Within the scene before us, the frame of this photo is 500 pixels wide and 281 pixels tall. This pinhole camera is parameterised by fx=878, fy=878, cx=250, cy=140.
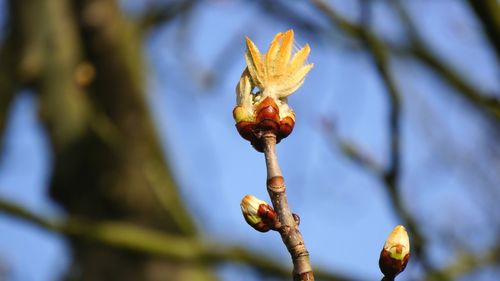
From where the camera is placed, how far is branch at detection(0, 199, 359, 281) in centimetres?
283

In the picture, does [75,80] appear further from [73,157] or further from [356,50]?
[356,50]

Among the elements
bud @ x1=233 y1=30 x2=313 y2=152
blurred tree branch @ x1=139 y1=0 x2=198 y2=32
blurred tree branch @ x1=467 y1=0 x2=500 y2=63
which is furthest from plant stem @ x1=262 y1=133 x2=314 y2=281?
blurred tree branch @ x1=139 y1=0 x2=198 y2=32

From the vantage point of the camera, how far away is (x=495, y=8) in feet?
5.66

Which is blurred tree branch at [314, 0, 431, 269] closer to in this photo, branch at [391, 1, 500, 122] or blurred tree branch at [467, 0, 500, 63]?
blurred tree branch at [467, 0, 500, 63]

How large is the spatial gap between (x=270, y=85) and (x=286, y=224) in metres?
0.20

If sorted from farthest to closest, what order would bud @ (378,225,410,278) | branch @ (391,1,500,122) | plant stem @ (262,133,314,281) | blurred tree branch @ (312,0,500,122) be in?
branch @ (391,1,500,122) < blurred tree branch @ (312,0,500,122) < bud @ (378,225,410,278) < plant stem @ (262,133,314,281)

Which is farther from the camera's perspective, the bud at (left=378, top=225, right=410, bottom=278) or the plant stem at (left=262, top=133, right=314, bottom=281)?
the bud at (left=378, top=225, right=410, bottom=278)

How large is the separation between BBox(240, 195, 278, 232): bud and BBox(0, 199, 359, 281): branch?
70.5 inches

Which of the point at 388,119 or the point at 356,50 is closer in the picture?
the point at 388,119

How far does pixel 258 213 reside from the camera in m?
1.05

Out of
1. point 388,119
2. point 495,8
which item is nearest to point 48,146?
point 388,119

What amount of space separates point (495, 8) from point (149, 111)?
2942mm

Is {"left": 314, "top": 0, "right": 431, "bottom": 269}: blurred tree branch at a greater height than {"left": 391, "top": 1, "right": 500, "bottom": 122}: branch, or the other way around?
{"left": 391, "top": 1, "right": 500, "bottom": 122}: branch

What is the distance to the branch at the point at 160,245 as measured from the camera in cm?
283
